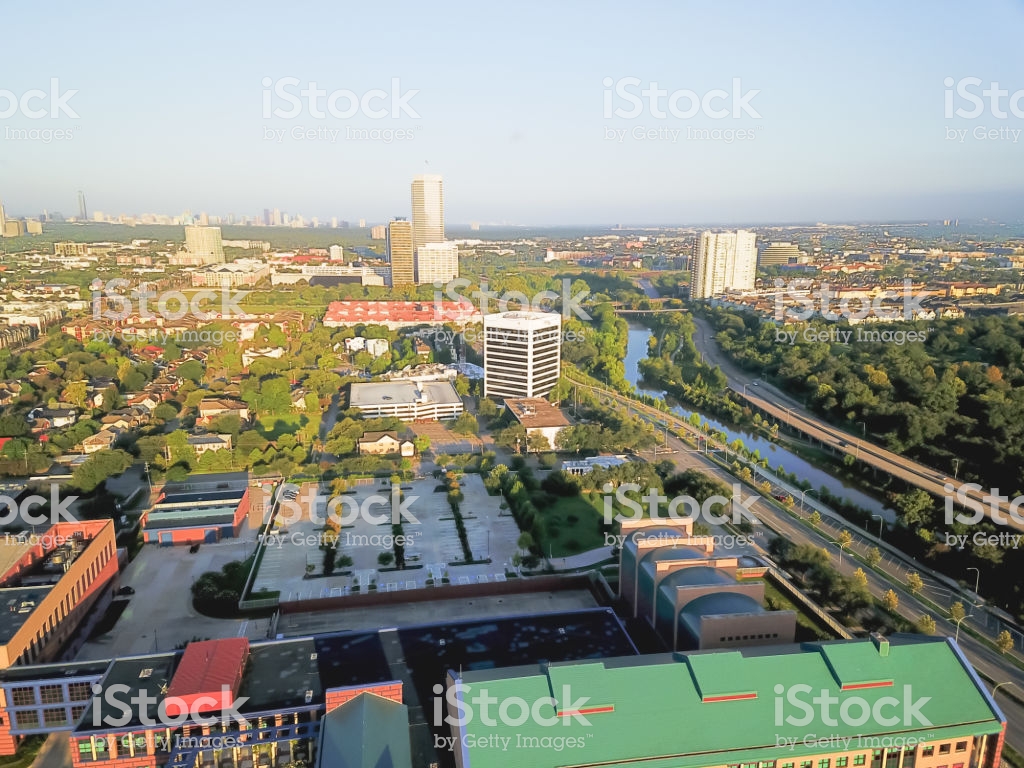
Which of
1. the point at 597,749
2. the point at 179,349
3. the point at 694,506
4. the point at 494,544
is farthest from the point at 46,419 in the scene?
the point at 597,749

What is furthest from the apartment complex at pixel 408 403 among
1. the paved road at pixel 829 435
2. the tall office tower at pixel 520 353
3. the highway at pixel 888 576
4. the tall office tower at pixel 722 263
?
the tall office tower at pixel 722 263

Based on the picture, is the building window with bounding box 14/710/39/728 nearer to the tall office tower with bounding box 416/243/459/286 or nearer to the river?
the river

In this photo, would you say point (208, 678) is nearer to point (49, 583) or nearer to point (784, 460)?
point (49, 583)

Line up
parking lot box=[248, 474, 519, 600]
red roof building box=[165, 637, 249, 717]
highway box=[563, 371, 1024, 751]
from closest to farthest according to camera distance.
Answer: red roof building box=[165, 637, 249, 717]
highway box=[563, 371, 1024, 751]
parking lot box=[248, 474, 519, 600]

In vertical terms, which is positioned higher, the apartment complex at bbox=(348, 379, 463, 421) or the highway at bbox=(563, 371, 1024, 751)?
the apartment complex at bbox=(348, 379, 463, 421)

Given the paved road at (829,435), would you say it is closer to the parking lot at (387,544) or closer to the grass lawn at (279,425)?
the parking lot at (387,544)

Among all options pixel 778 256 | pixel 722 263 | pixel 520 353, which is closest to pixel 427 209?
pixel 722 263

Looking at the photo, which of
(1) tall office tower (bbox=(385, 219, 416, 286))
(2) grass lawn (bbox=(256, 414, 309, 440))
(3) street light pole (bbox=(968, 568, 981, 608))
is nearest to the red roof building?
(3) street light pole (bbox=(968, 568, 981, 608))
